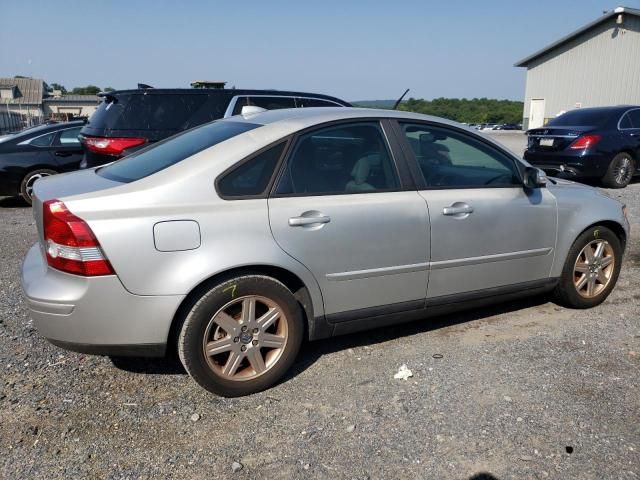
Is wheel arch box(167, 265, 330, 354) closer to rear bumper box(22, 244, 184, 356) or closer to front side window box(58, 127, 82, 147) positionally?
rear bumper box(22, 244, 184, 356)

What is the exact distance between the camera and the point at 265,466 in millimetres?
2602

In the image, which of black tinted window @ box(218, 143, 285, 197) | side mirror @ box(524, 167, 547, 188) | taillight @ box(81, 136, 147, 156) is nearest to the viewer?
black tinted window @ box(218, 143, 285, 197)

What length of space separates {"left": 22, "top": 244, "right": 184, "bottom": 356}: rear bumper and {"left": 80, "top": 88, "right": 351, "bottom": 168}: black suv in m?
4.71

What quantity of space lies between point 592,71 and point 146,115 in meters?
25.8

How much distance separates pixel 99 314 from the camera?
2854 mm

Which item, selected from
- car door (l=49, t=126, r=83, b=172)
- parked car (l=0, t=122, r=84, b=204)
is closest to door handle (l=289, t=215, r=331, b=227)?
parked car (l=0, t=122, r=84, b=204)

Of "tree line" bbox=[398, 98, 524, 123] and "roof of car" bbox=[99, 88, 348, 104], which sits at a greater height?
"tree line" bbox=[398, 98, 524, 123]

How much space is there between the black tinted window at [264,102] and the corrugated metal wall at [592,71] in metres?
22.0

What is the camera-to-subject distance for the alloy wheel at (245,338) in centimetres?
308

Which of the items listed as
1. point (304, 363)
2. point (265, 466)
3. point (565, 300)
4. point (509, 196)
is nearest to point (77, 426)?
point (265, 466)

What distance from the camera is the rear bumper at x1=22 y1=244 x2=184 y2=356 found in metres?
2.83

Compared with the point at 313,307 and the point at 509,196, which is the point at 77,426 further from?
A: the point at 509,196

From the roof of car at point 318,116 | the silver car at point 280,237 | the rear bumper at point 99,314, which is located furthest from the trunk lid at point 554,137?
the rear bumper at point 99,314

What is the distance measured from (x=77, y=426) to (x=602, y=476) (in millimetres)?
2503
